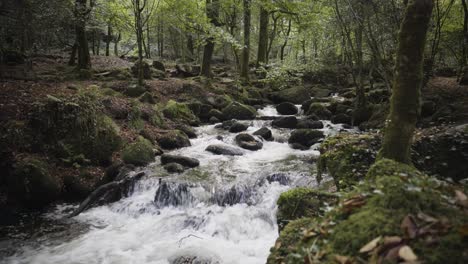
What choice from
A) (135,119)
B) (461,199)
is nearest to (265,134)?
(135,119)

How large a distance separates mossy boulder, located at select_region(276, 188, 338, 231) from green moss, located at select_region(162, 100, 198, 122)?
11067 mm

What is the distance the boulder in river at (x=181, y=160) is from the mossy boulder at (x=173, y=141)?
1.84 meters

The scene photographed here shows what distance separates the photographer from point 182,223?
24.2ft

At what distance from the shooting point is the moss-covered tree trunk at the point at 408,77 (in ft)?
12.2

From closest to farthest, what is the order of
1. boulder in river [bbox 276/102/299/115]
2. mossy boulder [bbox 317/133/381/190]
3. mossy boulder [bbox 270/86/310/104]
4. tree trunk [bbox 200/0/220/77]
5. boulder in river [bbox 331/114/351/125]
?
mossy boulder [bbox 317/133/381/190] < boulder in river [bbox 331/114/351/125] < boulder in river [bbox 276/102/299/115] < tree trunk [bbox 200/0/220/77] < mossy boulder [bbox 270/86/310/104]

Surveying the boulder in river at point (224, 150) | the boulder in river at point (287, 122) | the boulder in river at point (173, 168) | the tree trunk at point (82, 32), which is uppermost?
the tree trunk at point (82, 32)

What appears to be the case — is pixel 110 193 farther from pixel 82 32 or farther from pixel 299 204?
pixel 82 32

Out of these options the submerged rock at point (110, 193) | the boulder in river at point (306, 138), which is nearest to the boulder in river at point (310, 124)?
the boulder in river at point (306, 138)

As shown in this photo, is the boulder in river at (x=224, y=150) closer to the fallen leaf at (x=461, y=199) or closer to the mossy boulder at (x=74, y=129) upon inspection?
the mossy boulder at (x=74, y=129)

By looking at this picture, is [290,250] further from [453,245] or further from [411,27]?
[411,27]

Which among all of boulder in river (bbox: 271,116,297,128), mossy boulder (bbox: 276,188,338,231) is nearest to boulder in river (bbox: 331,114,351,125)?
boulder in river (bbox: 271,116,297,128)

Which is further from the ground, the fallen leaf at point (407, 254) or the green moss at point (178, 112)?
the fallen leaf at point (407, 254)

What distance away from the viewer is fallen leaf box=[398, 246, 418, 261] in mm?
1861

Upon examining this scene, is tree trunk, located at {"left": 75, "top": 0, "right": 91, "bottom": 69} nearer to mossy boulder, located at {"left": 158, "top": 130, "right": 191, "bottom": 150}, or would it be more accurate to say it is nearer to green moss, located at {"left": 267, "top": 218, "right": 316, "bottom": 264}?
mossy boulder, located at {"left": 158, "top": 130, "right": 191, "bottom": 150}
